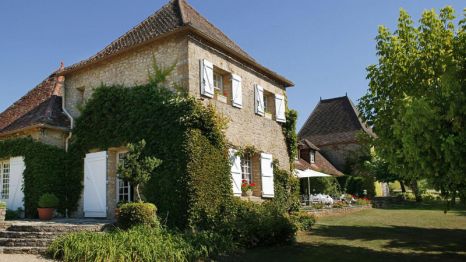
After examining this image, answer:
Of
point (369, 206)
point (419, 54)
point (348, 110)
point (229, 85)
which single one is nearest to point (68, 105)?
point (229, 85)

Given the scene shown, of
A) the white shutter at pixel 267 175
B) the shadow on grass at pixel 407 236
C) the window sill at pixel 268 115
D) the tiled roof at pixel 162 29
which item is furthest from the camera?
the window sill at pixel 268 115

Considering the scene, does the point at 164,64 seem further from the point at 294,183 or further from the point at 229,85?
the point at 294,183

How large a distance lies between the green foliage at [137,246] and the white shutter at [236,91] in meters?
5.30

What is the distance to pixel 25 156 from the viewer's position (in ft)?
44.9

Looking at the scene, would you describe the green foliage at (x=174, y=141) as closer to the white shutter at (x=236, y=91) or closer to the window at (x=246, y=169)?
the white shutter at (x=236, y=91)

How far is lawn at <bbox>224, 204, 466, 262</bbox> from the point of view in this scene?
948 centimetres

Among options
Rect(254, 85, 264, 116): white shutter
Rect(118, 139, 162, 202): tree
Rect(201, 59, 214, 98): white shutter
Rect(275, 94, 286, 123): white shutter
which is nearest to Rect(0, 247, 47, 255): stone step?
Rect(118, 139, 162, 202): tree

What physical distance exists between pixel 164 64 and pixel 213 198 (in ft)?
14.4

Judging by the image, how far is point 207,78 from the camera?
12.4m

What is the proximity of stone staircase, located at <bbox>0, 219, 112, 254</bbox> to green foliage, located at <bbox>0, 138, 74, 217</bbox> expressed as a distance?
3.13m

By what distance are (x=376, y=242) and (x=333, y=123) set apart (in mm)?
24347

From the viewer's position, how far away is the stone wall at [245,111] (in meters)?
12.2

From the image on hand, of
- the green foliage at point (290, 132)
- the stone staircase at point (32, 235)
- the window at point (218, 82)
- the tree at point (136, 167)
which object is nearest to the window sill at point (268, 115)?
the green foliage at point (290, 132)

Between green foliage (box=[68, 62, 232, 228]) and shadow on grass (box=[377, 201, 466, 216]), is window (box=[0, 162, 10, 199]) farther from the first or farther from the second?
shadow on grass (box=[377, 201, 466, 216])
